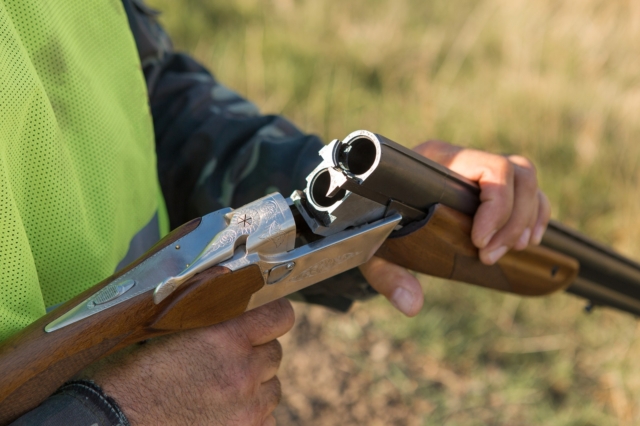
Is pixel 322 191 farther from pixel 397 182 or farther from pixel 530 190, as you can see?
pixel 530 190

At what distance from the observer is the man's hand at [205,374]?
118 cm

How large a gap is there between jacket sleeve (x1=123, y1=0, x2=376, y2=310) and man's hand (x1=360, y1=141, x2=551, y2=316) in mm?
217

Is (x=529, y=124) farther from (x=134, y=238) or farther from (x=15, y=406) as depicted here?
(x=15, y=406)

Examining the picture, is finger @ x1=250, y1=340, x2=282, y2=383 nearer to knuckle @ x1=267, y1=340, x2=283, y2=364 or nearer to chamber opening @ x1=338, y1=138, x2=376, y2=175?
knuckle @ x1=267, y1=340, x2=283, y2=364

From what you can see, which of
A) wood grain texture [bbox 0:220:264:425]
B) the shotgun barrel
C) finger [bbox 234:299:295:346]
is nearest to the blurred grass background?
the shotgun barrel

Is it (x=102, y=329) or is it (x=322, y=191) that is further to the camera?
(x=322, y=191)

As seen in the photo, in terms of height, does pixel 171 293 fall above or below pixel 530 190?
above

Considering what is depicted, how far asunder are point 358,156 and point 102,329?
69 cm

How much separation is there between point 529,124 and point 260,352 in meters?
3.86

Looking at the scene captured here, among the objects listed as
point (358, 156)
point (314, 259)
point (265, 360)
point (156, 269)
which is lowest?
point (265, 360)

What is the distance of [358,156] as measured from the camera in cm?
136

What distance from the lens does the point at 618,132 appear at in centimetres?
458

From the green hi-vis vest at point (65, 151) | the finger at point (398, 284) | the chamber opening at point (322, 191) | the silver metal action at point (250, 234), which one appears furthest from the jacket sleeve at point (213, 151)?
the silver metal action at point (250, 234)

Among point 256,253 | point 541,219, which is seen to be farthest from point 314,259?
point 541,219
